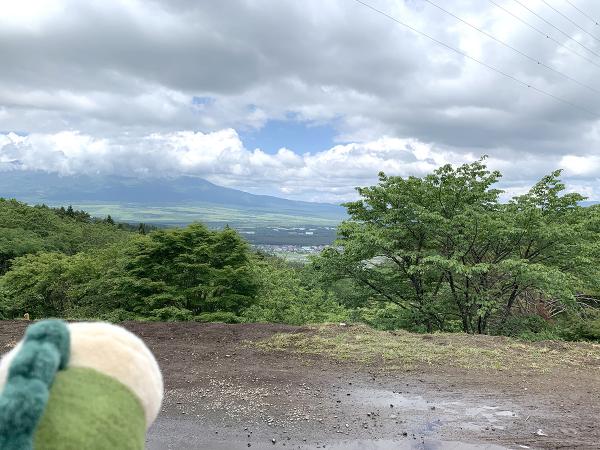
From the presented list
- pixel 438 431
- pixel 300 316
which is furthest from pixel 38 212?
pixel 438 431

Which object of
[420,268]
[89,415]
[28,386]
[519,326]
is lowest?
[519,326]

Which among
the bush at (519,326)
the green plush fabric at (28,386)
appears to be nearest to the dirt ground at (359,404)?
the green plush fabric at (28,386)

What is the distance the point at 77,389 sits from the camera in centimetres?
111

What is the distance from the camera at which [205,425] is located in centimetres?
509

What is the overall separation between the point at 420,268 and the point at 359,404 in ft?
20.3

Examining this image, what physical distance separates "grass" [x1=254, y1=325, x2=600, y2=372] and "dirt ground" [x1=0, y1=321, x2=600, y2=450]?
6.9 inches

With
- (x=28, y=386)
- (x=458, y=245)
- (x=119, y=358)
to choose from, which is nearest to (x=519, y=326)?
(x=458, y=245)

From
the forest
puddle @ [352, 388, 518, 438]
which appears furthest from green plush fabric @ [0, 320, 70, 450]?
the forest

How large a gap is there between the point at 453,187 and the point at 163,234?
8664mm

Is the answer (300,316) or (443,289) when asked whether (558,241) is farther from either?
(300,316)

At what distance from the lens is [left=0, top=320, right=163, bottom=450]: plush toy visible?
0.98 meters

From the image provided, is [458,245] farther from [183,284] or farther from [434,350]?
[183,284]

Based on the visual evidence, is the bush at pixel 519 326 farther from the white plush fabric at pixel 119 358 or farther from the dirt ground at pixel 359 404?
the white plush fabric at pixel 119 358

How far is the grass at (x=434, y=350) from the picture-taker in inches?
287
